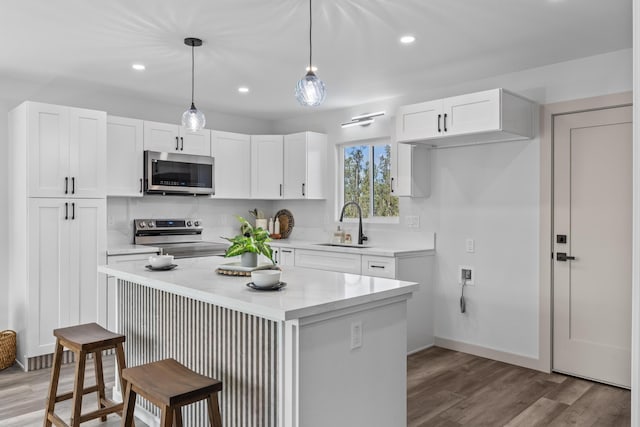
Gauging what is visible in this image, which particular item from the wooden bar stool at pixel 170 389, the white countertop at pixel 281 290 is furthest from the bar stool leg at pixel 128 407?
the white countertop at pixel 281 290

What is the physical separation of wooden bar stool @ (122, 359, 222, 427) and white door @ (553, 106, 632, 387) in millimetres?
A: 2972

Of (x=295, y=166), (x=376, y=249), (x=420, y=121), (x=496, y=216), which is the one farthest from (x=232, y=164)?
(x=496, y=216)

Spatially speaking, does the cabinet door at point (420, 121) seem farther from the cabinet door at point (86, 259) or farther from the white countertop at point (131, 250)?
the cabinet door at point (86, 259)

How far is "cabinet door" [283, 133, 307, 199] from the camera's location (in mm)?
5406

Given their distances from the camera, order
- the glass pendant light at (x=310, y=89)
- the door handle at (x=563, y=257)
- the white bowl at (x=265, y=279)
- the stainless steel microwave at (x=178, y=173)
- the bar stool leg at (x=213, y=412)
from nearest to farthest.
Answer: the bar stool leg at (x=213, y=412)
the white bowl at (x=265, y=279)
the glass pendant light at (x=310, y=89)
the door handle at (x=563, y=257)
the stainless steel microwave at (x=178, y=173)

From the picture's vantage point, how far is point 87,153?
4133 millimetres

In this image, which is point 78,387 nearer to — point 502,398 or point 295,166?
point 502,398

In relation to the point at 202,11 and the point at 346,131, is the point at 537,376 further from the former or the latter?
the point at 202,11

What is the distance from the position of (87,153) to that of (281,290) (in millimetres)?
2854

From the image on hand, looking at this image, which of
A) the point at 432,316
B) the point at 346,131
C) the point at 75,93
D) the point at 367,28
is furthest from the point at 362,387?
the point at 75,93

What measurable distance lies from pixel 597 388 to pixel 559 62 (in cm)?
249

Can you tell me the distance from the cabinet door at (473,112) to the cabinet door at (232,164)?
8.63ft

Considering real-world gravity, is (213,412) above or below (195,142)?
below

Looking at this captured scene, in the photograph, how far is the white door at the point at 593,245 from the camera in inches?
136
